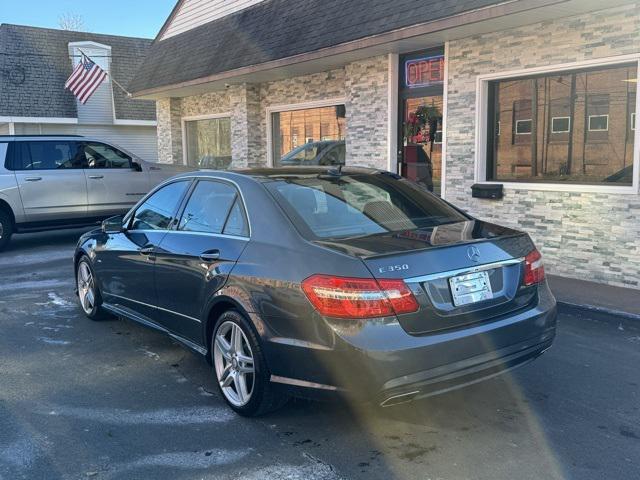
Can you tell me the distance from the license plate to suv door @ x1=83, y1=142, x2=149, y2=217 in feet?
30.4

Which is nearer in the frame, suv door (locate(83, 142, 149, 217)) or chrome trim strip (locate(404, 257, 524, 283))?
chrome trim strip (locate(404, 257, 524, 283))

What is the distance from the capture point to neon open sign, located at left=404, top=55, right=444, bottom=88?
9.28 meters

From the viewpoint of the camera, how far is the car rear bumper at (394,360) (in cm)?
323

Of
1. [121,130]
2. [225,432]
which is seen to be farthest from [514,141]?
[121,130]

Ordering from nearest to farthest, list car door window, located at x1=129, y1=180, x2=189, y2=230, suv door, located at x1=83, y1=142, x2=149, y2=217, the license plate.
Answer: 1. the license plate
2. car door window, located at x1=129, y1=180, x2=189, y2=230
3. suv door, located at x1=83, y1=142, x2=149, y2=217

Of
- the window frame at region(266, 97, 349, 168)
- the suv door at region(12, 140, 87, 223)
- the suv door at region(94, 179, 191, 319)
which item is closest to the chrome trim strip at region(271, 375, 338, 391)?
the suv door at region(94, 179, 191, 319)

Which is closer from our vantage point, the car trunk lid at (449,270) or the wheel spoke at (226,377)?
the car trunk lid at (449,270)

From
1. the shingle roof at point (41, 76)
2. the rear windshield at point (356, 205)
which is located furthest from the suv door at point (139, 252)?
the shingle roof at point (41, 76)

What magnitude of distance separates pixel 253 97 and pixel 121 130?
12891mm

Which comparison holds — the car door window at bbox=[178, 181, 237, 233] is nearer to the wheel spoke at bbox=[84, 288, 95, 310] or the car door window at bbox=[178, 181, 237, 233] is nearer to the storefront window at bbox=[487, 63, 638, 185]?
the wheel spoke at bbox=[84, 288, 95, 310]

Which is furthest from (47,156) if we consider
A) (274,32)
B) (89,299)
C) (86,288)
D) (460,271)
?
(460,271)

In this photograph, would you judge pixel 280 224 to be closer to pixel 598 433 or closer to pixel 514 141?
pixel 598 433

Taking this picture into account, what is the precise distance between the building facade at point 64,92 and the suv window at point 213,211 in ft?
60.5

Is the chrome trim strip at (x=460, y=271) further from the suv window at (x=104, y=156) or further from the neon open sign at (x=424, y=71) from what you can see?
the suv window at (x=104, y=156)
